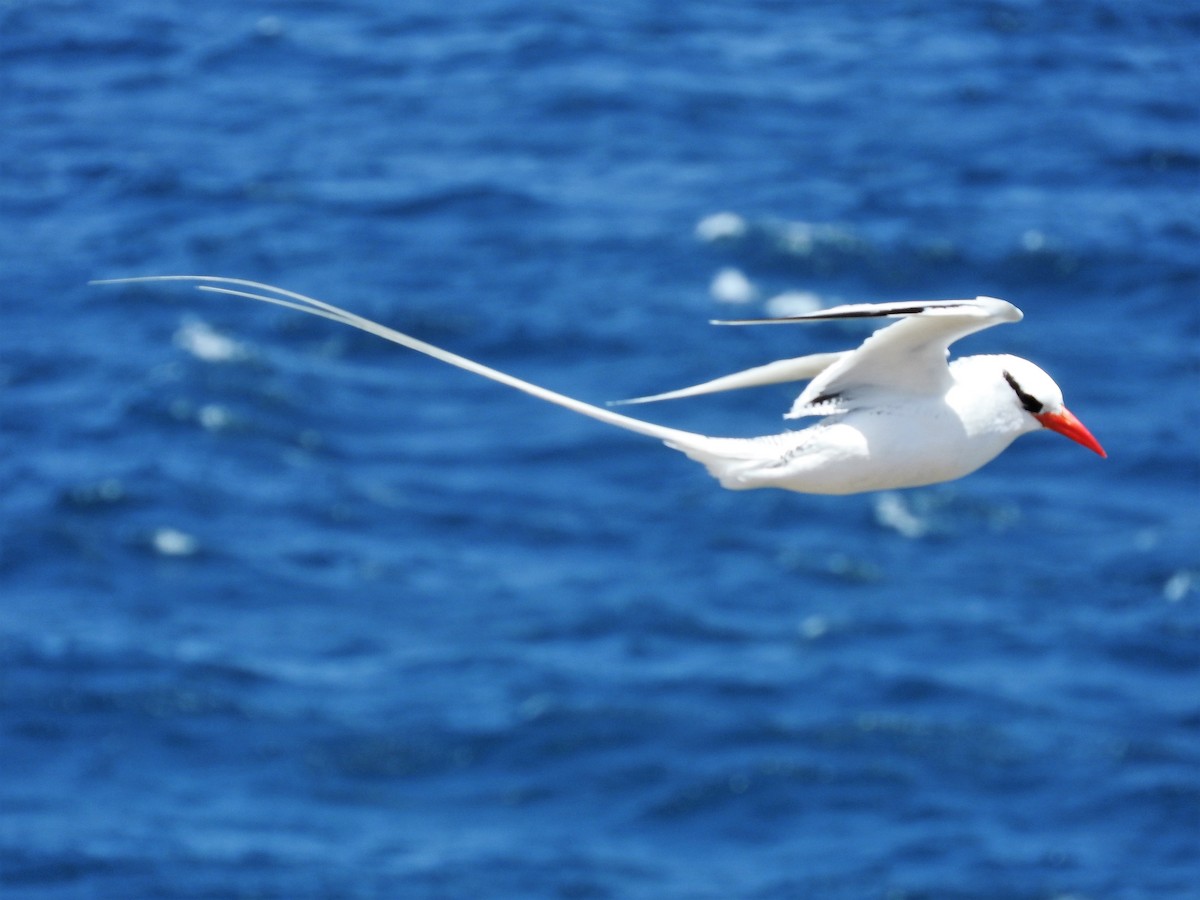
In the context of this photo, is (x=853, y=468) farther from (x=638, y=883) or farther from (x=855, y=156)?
(x=855, y=156)

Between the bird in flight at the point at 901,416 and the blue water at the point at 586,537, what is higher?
the bird in flight at the point at 901,416

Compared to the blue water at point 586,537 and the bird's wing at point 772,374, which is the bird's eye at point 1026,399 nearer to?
the bird's wing at point 772,374

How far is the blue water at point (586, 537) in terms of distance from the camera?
5316 cm

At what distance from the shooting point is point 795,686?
183ft

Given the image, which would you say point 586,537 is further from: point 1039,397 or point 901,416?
point 1039,397

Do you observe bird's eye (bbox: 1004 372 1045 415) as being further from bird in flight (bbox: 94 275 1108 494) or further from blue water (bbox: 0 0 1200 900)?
blue water (bbox: 0 0 1200 900)

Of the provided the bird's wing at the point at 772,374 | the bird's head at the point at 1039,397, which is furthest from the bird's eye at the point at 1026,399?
the bird's wing at the point at 772,374

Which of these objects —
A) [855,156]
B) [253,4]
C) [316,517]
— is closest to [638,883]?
[316,517]

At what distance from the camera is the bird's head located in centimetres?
1126

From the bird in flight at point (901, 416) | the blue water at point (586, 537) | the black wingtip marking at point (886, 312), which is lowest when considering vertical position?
the blue water at point (586, 537)

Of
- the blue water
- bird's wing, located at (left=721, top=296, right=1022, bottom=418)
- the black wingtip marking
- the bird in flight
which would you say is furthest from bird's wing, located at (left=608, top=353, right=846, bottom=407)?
the blue water

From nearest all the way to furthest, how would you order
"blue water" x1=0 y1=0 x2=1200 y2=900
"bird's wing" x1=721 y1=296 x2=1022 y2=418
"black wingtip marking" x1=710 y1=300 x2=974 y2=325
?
"black wingtip marking" x1=710 y1=300 x2=974 y2=325, "bird's wing" x1=721 y1=296 x2=1022 y2=418, "blue water" x1=0 y1=0 x2=1200 y2=900

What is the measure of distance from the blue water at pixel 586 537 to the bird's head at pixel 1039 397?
120 feet

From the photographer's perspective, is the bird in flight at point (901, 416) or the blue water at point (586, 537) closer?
the bird in flight at point (901, 416)
